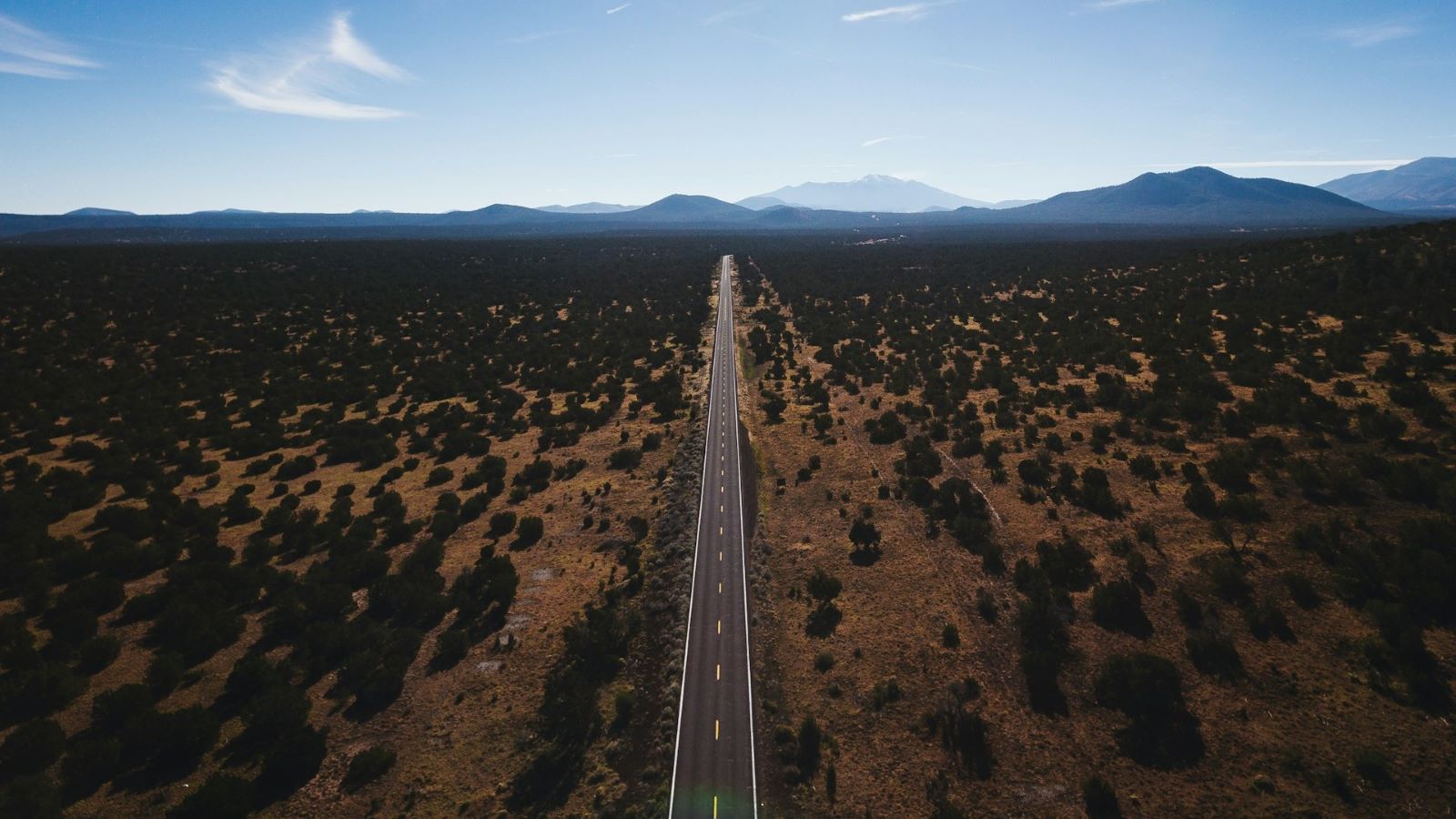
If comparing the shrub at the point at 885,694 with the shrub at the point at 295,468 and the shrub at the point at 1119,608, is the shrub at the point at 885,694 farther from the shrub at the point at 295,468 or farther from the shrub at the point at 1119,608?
the shrub at the point at 295,468

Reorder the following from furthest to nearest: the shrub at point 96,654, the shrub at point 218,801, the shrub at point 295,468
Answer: the shrub at point 295,468 → the shrub at point 96,654 → the shrub at point 218,801

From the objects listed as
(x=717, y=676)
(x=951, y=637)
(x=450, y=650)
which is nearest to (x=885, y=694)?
(x=951, y=637)

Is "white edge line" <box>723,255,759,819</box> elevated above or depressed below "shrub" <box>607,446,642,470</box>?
below

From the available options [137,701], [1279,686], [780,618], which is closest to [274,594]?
[137,701]

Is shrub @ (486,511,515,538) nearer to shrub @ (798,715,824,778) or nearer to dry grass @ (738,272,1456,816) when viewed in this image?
dry grass @ (738,272,1456,816)

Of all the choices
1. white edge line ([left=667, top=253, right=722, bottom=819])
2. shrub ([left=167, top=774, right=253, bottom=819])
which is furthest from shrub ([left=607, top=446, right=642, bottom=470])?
shrub ([left=167, top=774, right=253, bottom=819])

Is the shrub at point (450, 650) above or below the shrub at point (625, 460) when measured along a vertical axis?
below

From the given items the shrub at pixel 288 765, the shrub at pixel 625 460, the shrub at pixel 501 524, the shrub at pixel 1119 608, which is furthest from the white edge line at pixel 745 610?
the shrub at pixel 1119 608

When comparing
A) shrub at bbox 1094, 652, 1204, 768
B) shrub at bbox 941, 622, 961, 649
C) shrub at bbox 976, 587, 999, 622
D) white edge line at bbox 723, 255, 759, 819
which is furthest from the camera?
shrub at bbox 976, 587, 999, 622

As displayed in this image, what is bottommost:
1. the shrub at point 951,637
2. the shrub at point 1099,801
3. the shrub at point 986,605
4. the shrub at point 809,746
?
the shrub at point 809,746
